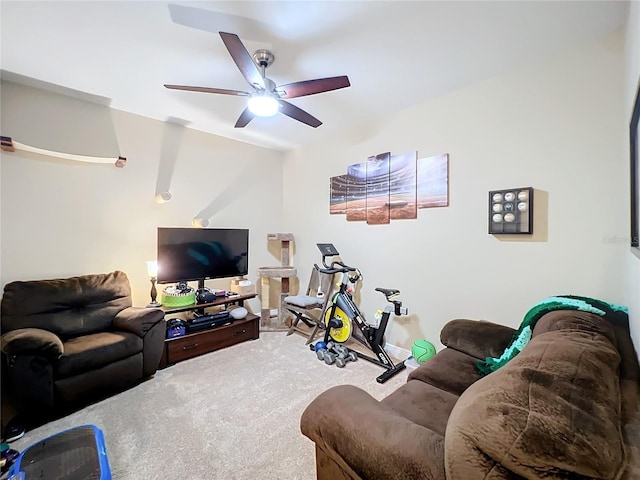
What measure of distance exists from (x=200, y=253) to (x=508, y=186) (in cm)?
319

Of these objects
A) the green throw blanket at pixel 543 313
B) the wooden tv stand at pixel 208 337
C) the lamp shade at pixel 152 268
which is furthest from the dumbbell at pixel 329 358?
the lamp shade at pixel 152 268

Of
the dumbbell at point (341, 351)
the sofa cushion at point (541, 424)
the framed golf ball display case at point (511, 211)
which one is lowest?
the dumbbell at point (341, 351)

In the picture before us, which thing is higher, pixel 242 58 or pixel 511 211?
pixel 242 58

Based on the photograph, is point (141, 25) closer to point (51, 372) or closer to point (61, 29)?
point (61, 29)

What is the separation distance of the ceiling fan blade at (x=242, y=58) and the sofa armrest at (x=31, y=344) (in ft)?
7.39

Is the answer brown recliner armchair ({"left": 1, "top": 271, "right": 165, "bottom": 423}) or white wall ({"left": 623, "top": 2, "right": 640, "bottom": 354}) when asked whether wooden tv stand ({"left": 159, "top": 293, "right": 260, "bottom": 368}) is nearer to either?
brown recliner armchair ({"left": 1, "top": 271, "right": 165, "bottom": 423})

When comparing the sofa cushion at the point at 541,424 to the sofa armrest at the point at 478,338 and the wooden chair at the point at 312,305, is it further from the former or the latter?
the wooden chair at the point at 312,305

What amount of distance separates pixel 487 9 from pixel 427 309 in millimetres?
2365

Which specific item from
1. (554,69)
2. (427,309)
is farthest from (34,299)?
(554,69)

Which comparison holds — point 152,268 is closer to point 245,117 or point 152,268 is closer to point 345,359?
point 245,117

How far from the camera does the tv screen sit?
10.1 feet

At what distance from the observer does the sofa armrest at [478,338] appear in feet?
6.09

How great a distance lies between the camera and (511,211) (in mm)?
2240

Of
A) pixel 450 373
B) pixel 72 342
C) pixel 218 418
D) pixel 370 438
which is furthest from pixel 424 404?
pixel 72 342
